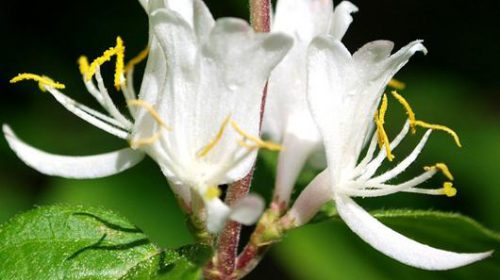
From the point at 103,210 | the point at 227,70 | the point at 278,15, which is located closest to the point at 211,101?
the point at 227,70

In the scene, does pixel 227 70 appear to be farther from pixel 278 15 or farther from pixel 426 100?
pixel 426 100

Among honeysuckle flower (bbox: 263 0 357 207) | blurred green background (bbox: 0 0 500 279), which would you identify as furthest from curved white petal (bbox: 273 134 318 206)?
blurred green background (bbox: 0 0 500 279)

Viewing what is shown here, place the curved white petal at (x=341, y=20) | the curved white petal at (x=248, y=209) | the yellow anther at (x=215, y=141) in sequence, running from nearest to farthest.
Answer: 1. the curved white petal at (x=248, y=209)
2. the yellow anther at (x=215, y=141)
3. the curved white petal at (x=341, y=20)

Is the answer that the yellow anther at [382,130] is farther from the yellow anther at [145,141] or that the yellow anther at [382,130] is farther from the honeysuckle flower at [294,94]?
the yellow anther at [145,141]

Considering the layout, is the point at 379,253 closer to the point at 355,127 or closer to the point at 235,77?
the point at 355,127

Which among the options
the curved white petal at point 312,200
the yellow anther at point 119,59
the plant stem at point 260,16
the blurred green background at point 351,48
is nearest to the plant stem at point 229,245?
the plant stem at point 260,16

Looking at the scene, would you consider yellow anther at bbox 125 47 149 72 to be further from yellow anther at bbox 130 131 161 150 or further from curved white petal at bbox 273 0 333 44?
curved white petal at bbox 273 0 333 44
